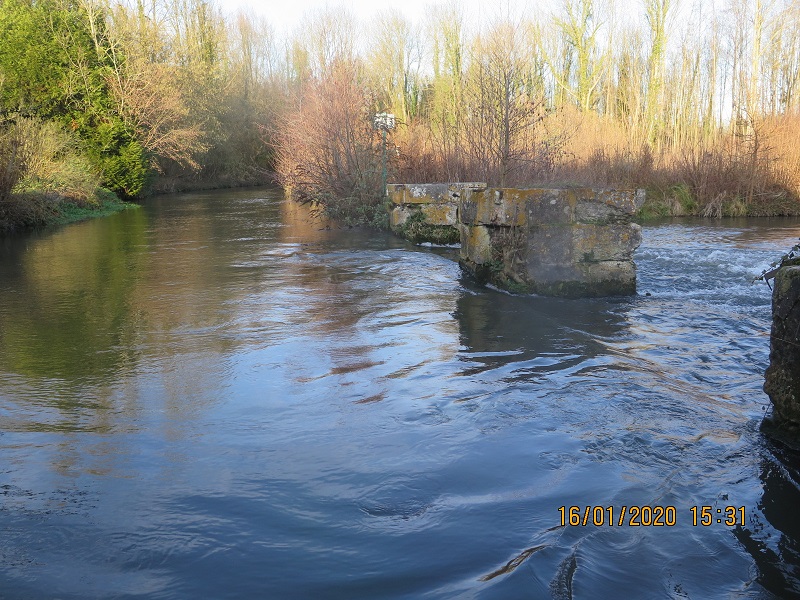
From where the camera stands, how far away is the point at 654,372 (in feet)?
16.3

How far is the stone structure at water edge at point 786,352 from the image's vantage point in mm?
3500

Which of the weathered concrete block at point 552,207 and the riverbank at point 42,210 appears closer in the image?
the weathered concrete block at point 552,207

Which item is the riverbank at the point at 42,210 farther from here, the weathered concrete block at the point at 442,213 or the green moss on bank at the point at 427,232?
the weathered concrete block at the point at 442,213

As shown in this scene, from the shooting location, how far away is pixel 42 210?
16922 mm

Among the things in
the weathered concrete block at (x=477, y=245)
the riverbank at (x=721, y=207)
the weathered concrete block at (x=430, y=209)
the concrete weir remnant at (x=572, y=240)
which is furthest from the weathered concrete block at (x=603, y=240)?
the riverbank at (x=721, y=207)

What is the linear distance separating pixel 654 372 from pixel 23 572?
387cm

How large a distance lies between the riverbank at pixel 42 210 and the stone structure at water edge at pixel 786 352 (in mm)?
15259

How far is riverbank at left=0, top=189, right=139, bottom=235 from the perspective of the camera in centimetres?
1555

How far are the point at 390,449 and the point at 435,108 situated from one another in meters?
21.6

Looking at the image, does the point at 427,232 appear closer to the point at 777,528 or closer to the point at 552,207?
the point at 552,207

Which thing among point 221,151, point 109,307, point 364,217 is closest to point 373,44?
point 221,151

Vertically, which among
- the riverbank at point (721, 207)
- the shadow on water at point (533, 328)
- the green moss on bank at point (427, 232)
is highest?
the riverbank at point (721, 207)

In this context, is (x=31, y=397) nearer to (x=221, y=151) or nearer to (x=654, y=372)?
(x=654, y=372)

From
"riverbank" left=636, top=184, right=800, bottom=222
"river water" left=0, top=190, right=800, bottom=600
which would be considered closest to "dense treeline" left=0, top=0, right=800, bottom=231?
"riverbank" left=636, top=184, right=800, bottom=222
